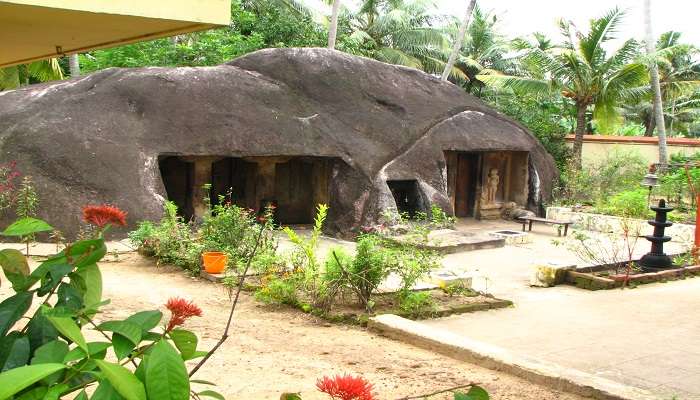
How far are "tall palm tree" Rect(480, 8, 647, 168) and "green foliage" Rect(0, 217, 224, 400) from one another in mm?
18838

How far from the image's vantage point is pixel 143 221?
1308 cm

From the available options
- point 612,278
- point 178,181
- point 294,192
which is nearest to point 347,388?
point 612,278

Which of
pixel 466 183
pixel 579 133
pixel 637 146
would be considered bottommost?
pixel 466 183

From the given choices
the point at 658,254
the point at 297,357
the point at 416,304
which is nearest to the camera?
the point at 297,357

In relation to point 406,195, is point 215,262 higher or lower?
lower

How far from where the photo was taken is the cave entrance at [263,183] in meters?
15.9

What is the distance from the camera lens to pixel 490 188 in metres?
19.7

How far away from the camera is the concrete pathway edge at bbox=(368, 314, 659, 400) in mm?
5695

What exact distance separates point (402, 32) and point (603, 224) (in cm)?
1590

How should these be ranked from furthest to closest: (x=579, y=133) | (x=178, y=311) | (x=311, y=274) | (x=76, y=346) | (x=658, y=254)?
(x=579, y=133)
(x=658, y=254)
(x=311, y=274)
(x=178, y=311)
(x=76, y=346)

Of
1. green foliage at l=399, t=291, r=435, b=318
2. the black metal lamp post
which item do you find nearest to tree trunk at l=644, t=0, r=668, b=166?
the black metal lamp post

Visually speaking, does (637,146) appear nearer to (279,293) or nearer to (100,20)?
(279,293)

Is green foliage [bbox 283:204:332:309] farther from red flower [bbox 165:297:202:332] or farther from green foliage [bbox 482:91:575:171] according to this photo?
green foliage [bbox 482:91:575:171]

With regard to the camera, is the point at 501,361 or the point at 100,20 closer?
the point at 100,20
